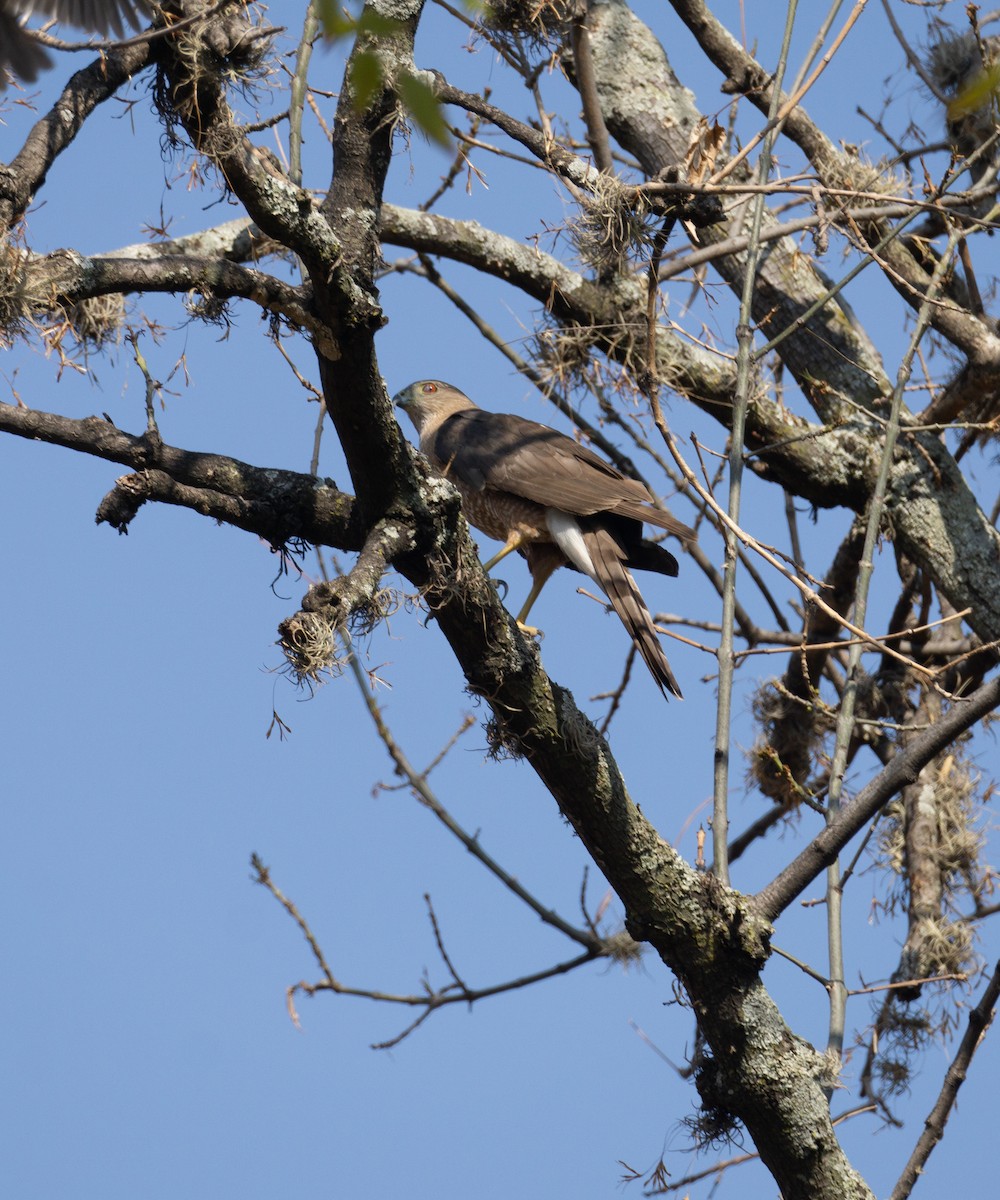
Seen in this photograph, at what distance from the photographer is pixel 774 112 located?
12.0ft

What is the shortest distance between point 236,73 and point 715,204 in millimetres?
1144

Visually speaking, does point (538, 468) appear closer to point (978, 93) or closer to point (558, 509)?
point (558, 509)

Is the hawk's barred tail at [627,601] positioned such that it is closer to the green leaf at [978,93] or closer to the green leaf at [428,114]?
the green leaf at [978,93]

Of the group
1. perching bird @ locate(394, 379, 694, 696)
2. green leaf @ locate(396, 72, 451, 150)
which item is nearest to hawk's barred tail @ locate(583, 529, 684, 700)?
perching bird @ locate(394, 379, 694, 696)

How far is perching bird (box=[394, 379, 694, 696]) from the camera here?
403 centimetres

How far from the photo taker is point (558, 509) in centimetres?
427

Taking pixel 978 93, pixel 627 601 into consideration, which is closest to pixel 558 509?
pixel 627 601

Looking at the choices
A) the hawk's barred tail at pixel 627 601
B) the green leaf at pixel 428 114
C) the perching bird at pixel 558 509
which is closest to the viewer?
the green leaf at pixel 428 114

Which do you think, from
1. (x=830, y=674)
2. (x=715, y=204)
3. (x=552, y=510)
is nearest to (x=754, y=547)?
(x=715, y=204)

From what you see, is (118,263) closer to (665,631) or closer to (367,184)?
(367,184)

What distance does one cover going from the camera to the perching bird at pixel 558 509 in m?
4.03

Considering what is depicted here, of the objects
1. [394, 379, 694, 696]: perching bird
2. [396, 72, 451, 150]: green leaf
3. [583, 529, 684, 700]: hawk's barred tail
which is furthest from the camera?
[394, 379, 694, 696]: perching bird

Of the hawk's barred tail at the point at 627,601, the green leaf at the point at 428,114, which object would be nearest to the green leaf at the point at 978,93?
the green leaf at the point at 428,114

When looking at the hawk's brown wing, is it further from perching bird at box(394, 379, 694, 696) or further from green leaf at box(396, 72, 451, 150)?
green leaf at box(396, 72, 451, 150)
